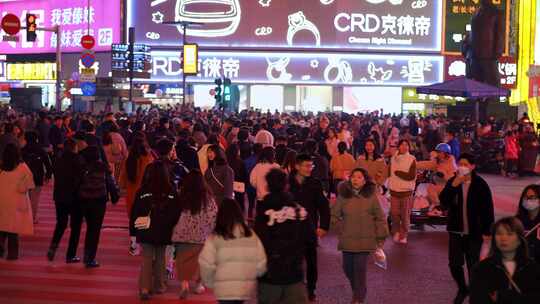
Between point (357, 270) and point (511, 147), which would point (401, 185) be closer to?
point (357, 270)

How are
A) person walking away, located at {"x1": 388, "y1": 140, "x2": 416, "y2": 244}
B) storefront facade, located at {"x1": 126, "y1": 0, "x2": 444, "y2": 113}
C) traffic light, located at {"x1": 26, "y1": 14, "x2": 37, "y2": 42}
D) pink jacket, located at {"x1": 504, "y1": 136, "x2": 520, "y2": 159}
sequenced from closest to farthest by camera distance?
person walking away, located at {"x1": 388, "y1": 140, "x2": 416, "y2": 244}, pink jacket, located at {"x1": 504, "y1": 136, "x2": 520, "y2": 159}, traffic light, located at {"x1": 26, "y1": 14, "x2": 37, "y2": 42}, storefront facade, located at {"x1": 126, "y1": 0, "x2": 444, "y2": 113}

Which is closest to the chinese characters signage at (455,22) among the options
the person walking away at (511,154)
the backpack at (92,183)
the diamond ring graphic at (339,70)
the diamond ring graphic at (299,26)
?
the diamond ring graphic at (339,70)

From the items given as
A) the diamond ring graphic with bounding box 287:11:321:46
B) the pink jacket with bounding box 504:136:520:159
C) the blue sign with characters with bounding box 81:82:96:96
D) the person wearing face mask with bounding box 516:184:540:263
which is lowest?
the pink jacket with bounding box 504:136:520:159

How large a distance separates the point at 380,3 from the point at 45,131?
4021 centimetres

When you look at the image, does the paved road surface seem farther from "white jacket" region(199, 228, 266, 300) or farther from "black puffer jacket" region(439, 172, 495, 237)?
"white jacket" region(199, 228, 266, 300)

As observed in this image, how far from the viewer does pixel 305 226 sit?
8156mm

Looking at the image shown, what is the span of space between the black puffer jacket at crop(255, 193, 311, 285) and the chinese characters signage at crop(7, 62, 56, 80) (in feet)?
210

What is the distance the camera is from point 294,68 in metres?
61.8

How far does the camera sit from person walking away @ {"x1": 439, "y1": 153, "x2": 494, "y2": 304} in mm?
10641

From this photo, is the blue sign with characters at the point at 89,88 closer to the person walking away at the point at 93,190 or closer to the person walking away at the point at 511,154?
the person walking away at the point at 511,154

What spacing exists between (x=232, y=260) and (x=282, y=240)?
1.48 feet

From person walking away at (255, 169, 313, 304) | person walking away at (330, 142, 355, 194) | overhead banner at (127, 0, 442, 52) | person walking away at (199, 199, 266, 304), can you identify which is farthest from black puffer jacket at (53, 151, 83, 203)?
overhead banner at (127, 0, 442, 52)

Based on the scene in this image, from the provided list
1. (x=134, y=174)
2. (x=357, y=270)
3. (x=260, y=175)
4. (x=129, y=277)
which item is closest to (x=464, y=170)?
(x=357, y=270)

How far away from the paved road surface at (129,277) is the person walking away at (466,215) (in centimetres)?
76
